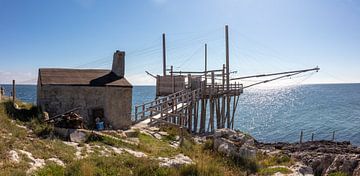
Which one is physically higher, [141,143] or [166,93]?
[166,93]

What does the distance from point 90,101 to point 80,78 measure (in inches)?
79.5

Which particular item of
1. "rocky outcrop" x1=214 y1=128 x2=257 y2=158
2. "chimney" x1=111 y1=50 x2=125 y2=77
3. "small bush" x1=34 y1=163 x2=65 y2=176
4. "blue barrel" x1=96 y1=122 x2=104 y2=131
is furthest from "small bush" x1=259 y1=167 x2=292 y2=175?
"chimney" x1=111 y1=50 x2=125 y2=77

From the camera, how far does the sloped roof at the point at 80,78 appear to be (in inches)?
785

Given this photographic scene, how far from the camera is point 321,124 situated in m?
52.0

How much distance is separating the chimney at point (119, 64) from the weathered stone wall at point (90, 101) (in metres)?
2.37

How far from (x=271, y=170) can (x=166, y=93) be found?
17794 mm

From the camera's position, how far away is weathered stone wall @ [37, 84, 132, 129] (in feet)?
63.7

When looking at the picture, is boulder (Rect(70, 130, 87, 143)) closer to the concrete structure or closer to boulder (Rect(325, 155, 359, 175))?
the concrete structure

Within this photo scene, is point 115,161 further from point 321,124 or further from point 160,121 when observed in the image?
point 321,124

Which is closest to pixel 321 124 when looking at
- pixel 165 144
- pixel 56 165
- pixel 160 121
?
pixel 160 121

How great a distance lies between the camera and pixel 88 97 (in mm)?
19953

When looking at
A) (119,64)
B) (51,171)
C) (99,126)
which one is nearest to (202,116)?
(119,64)

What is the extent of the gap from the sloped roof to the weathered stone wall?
0.35 metres

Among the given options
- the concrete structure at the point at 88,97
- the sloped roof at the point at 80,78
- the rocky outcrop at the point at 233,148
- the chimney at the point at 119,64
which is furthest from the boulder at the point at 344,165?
the chimney at the point at 119,64
